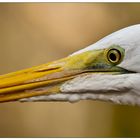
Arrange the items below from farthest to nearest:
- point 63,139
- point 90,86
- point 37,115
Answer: point 37,115 < point 63,139 < point 90,86

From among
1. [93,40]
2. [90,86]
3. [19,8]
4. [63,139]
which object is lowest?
[63,139]

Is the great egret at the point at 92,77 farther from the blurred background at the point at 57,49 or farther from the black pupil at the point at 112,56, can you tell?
the blurred background at the point at 57,49

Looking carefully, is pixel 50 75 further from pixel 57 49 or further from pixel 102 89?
pixel 57 49

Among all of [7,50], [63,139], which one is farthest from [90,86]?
[7,50]

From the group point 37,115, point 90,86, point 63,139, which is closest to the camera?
point 90,86

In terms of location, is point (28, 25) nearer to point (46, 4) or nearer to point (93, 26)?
point (46, 4)

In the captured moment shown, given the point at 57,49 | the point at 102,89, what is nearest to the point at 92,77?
the point at 102,89

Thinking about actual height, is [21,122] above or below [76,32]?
below

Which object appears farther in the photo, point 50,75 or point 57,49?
point 57,49
